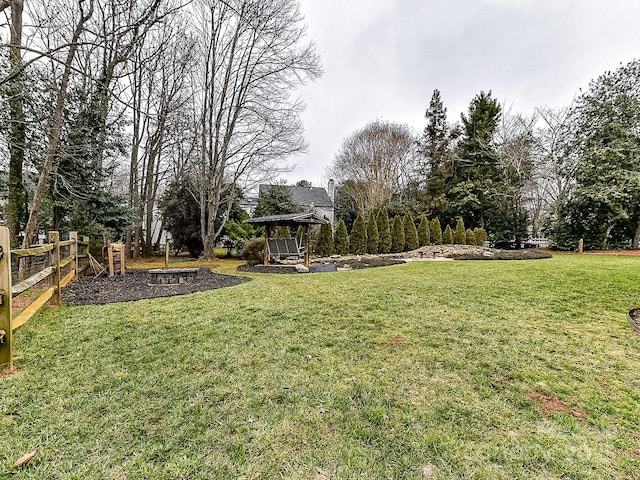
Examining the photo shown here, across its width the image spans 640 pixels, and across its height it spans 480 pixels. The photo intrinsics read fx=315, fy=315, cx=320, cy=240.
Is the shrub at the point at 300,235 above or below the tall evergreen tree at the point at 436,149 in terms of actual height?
below

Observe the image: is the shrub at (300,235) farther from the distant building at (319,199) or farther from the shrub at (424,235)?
the distant building at (319,199)

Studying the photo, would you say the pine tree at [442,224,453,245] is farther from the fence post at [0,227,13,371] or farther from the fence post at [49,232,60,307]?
the fence post at [0,227,13,371]

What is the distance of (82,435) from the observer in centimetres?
196

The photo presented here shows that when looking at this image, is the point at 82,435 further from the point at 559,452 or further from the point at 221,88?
the point at 221,88

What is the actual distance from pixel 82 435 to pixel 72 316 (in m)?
3.25

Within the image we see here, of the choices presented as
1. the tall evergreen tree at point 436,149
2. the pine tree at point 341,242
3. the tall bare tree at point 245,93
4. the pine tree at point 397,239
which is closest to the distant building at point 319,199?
the tall evergreen tree at point 436,149

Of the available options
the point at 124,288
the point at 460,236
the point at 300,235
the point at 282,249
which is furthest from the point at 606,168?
the point at 124,288

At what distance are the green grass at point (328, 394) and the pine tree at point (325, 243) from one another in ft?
33.7

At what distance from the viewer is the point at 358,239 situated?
15516mm

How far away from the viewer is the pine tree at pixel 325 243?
48.8 feet

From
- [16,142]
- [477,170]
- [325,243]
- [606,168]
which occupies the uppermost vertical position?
[477,170]

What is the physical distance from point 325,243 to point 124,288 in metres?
9.33

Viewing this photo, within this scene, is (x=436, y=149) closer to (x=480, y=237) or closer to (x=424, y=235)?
(x=480, y=237)

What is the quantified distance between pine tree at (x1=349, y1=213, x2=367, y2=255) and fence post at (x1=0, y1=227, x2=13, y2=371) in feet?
44.0
